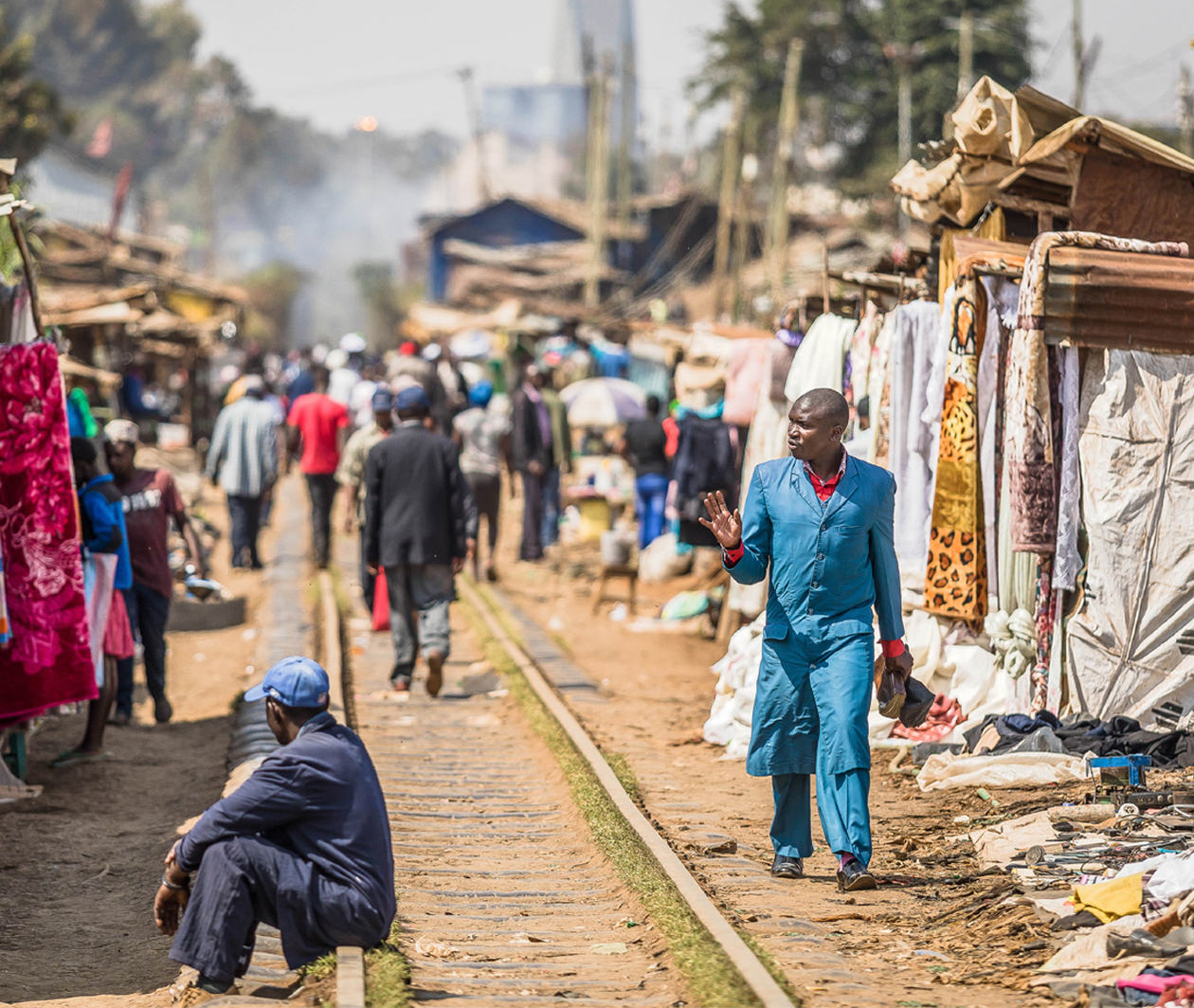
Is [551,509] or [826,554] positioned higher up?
[826,554]

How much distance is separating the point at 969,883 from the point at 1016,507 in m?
2.60

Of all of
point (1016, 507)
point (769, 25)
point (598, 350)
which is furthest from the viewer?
point (769, 25)

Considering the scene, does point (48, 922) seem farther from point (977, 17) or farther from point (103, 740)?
point (977, 17)

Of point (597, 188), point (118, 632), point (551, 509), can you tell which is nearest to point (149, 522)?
point (118, 632)

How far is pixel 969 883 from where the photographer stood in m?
7.07

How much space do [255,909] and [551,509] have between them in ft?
49.2

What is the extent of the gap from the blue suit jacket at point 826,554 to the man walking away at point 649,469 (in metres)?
10.7

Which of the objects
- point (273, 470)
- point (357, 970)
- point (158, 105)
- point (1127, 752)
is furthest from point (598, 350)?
point (158, 105)

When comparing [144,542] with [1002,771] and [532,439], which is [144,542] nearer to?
[1002,771]

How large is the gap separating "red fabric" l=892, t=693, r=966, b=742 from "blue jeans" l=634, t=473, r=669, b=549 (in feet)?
27.6

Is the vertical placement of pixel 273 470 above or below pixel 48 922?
above

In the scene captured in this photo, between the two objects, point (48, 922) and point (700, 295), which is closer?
point (48, 922)

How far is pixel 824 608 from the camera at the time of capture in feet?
22.7

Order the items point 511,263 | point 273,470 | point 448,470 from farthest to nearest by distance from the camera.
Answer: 1. point 511,263
2. point 273,470
3. point 448,470
